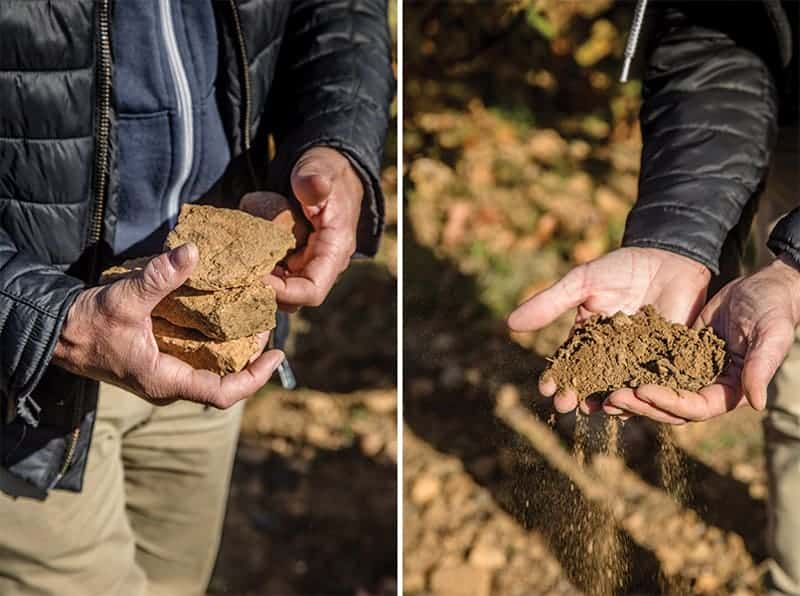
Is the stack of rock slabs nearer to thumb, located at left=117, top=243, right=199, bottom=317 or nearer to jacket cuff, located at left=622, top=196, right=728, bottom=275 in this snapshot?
thumb, located at left=117, top=243, right=199, bottom=317

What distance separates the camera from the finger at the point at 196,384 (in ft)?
5.23

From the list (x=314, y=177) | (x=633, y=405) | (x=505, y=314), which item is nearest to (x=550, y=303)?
(x=633, y=405)

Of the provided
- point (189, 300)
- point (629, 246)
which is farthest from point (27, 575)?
point (629, 246)

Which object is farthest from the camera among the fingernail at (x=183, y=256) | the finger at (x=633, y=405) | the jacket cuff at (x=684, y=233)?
the jacket cuff at (x=684, y=233)

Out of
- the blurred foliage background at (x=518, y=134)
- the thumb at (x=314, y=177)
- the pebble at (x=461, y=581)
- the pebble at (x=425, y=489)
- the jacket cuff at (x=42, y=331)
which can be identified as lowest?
the pebble at (x=425, y=489)

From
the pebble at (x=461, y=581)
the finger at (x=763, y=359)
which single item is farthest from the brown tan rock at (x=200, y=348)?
the pebble at (x=461, y=581)

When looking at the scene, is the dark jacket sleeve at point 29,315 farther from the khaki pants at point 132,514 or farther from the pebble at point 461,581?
the pebble at point 461,581

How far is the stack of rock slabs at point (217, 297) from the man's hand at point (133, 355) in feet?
0.15

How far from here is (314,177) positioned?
1813mm

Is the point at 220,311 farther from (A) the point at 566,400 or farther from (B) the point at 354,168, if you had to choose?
Answer: (A) the point at 566,400

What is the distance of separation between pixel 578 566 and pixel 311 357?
1397mm

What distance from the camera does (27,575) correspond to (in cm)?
196

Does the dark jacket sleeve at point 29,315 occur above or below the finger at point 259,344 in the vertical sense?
above

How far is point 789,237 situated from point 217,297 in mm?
1070
